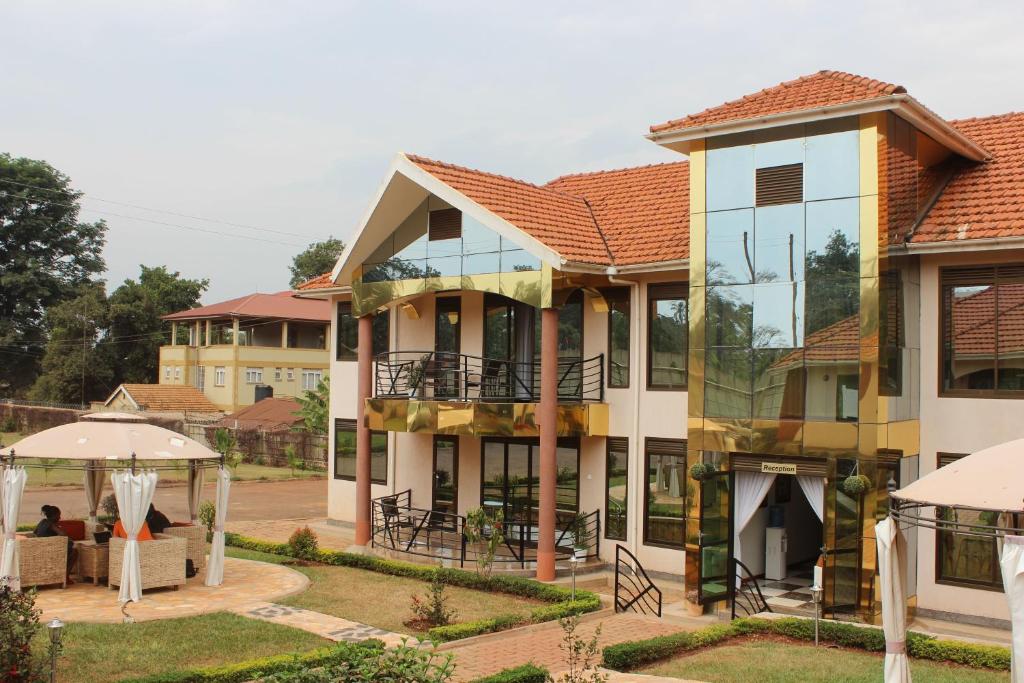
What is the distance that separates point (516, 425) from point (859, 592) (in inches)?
260

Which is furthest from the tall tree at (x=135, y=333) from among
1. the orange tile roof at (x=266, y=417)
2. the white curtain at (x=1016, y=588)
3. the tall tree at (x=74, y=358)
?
the white curtain at (x=1016, y=588)

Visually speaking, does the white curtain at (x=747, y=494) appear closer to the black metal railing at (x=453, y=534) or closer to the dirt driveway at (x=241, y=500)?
the black metal railing at (x=453, y=534)

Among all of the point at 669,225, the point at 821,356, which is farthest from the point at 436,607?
the point at 669,225

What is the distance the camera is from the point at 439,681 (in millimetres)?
7551

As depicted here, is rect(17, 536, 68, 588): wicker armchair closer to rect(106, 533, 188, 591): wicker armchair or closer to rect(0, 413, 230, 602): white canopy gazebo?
rect(0, 413, 230, 602): white canopy gazebo

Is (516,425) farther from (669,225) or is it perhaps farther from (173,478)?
(173,478)

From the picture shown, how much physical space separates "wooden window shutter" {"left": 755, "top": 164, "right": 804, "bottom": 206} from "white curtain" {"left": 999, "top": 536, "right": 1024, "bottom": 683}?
828cm

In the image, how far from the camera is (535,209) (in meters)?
19.8

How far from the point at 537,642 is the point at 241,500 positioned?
18.5 metres

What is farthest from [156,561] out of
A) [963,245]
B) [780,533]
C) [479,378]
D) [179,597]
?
[963,245]

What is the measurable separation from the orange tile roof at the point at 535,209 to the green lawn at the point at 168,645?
8.17 m

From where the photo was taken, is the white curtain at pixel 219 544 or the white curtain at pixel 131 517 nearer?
the white curtain at pixel 131 517

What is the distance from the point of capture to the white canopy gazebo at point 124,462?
15.6 m

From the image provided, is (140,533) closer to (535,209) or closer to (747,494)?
(535,209)
